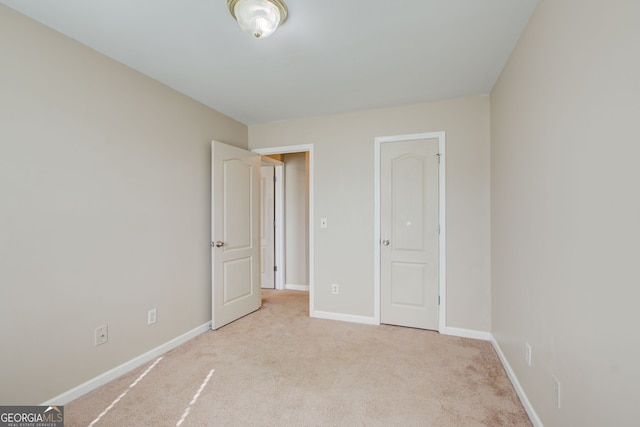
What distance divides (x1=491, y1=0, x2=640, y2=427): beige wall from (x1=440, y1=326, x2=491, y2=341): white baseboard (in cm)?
86

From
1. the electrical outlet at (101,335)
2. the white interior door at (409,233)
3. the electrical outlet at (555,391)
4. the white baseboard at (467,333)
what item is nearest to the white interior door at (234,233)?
the electrical outlet at (101,335)

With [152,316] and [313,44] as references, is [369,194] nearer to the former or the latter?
[313,44]

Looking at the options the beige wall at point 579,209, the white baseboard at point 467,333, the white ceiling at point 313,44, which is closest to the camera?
the beige wall at point 579,209

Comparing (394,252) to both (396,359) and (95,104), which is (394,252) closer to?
(396,359)

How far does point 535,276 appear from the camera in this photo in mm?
1631

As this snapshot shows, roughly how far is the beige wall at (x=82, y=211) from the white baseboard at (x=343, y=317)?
139 centimetres

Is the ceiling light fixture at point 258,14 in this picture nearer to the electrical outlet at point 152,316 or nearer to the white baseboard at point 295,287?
the electrical outlet at point 152,316

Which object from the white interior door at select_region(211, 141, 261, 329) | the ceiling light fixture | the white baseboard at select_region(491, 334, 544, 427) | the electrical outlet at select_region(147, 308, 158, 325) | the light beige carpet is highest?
the ceiling light fixture

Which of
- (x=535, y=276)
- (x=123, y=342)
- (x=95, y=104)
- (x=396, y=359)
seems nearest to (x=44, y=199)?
(x=95, y=104)

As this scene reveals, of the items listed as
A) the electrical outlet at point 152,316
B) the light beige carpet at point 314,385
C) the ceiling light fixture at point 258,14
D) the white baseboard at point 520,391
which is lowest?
the light beige carpet at point 314,385

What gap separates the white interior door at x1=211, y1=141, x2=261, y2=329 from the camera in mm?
3035

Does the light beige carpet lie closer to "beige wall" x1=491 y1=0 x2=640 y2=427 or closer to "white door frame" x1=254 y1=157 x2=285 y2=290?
"beige wall" x1=491 y1=0 x2=640 y2=427

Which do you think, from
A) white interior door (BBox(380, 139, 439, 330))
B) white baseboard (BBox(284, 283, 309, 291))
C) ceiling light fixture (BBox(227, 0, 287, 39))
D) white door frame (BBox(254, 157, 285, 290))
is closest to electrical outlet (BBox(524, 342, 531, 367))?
white interior door (BBox(380, 139, 439, 330))

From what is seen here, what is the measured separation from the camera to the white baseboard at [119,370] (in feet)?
6.05
